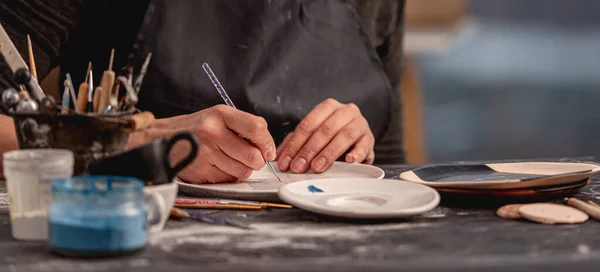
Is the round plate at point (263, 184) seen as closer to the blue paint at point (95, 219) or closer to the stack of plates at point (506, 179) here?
the stack of plates at point (506, 179)

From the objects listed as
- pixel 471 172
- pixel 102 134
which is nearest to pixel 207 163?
pixel 102 134

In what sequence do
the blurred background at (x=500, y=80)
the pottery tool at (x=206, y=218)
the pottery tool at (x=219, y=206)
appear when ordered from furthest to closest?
the blurred background at (x=500, y=80) < the pottery tool at (x=219, y=206) < the pottery tool at (x=206, y=218)

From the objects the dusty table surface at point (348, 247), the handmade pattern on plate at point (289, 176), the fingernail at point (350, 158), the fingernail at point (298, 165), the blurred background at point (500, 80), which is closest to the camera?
the dusty table surface at point (348, 247)

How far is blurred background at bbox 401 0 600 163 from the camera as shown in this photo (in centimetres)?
360

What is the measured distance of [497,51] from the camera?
14477 millimetres

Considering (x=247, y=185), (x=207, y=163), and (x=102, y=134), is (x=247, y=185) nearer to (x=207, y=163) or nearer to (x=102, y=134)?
(x=207, y=163)

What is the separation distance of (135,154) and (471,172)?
68 cm

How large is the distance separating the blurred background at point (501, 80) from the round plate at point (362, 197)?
1.93 m

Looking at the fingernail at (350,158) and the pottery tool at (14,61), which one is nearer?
the pottery tool at (14,61)

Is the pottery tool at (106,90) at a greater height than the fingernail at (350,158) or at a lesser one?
greater

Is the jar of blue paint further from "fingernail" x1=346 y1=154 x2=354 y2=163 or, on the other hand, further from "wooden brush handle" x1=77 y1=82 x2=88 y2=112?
"fingernail" x1=346 y1=154 x2=354 y2=163

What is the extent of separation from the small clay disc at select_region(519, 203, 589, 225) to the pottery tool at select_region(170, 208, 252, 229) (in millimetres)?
413

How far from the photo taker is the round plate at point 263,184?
4.37 feet

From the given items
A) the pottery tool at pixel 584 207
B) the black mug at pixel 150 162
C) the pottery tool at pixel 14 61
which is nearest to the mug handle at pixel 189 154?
the black mug at pixel 150 162
